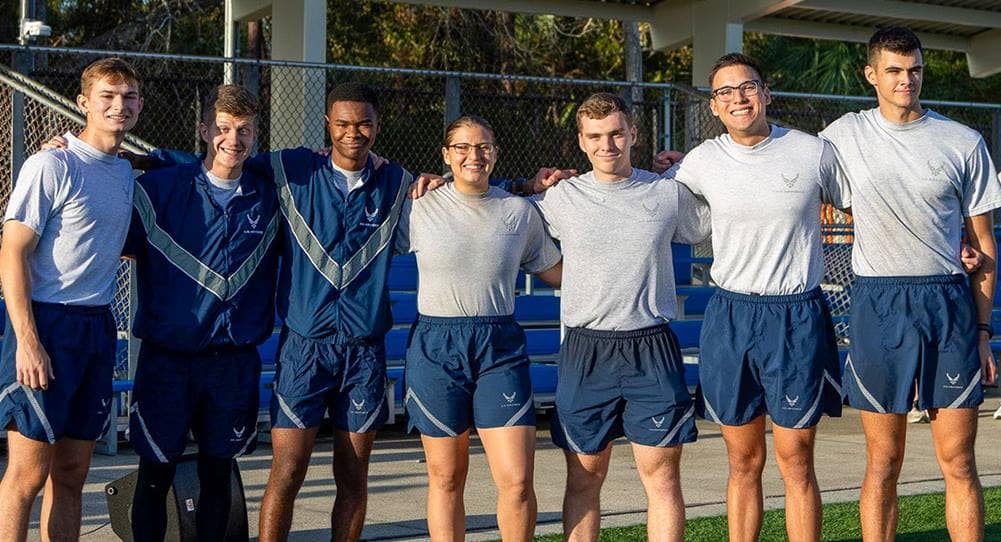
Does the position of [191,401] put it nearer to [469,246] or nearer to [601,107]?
[469,246]

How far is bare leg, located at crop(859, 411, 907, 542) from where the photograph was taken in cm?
554

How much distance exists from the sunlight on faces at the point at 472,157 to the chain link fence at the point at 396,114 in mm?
3078

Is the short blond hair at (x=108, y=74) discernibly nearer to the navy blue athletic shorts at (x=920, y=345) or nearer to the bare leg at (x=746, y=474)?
the bare leg at (x=746, y=474)

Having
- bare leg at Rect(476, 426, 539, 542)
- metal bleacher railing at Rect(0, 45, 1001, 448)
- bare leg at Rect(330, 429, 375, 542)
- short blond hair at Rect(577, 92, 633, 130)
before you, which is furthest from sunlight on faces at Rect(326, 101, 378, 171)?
metal bleacher railing at Rect(0, 45, 1001, 448)

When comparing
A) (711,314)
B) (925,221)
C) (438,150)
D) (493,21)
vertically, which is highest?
(493,21)

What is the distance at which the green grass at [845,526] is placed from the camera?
6.67 m

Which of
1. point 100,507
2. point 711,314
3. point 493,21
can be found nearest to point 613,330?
point 711,314

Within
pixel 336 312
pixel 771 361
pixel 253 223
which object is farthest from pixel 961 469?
pixel 253 223

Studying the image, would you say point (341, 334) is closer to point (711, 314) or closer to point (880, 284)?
point (711, 314)

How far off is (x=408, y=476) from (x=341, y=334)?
2961 mm

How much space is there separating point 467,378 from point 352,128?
1.06 m

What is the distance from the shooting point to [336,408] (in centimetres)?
558

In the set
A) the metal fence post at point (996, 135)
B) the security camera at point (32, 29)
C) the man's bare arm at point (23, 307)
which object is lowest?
the man's bare arm at point (23, 307)

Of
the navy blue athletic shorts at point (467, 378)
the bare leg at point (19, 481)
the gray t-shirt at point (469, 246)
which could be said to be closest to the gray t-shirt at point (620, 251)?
the gray t-shirt at point (469, 246)
